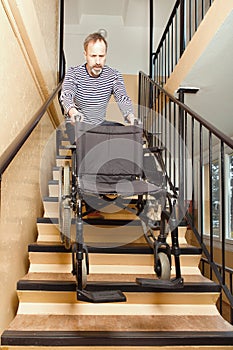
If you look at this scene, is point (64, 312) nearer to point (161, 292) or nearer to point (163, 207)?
point (161, 292)

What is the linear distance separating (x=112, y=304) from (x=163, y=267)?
0.36 metres

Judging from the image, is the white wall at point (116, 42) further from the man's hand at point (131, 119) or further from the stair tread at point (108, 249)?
the stair tread at point (108, 249)

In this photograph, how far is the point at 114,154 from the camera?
2.56m

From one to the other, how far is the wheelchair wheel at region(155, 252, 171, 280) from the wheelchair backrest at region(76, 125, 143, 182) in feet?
1.99

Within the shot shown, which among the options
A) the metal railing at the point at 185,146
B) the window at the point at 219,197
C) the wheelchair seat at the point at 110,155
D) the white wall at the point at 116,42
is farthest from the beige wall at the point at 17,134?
the white wall at the point at 116,42

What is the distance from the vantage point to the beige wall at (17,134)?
6.72 feet

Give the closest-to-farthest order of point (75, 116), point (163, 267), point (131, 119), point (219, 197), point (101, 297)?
point (101, 297), point (163, 267), point (75, 116), point (131, 119), point (219, 197)

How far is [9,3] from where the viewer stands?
2092 mm

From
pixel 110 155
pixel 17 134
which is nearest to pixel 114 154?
pixel 110 155

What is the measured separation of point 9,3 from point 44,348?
5.62ft

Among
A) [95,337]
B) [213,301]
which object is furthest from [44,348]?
[213,301]

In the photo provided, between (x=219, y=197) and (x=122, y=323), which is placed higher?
(x=219, y=197)

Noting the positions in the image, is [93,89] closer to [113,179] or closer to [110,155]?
[110,155]

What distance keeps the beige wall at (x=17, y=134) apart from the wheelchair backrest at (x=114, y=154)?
0.44 metres
